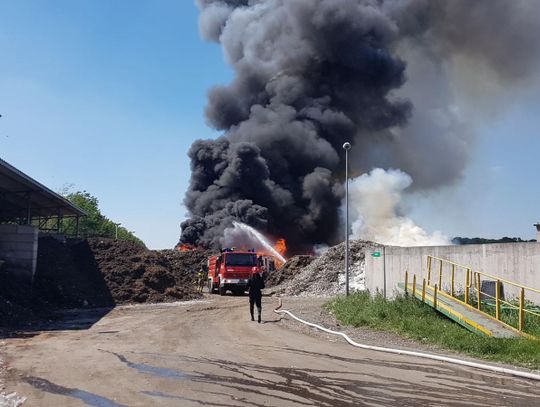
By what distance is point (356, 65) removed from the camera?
172 feet

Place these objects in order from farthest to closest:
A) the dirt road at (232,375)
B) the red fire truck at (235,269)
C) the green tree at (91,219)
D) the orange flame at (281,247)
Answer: the green tree at (91,219) < the orange flame at (281,247) < the red fire truck at (235,269) < the dirt road at (232,375)

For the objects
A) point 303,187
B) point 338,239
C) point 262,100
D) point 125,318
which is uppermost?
point 262,100

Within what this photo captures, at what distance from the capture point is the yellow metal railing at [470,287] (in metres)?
12.4

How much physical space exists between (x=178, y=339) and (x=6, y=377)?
16.2 feet

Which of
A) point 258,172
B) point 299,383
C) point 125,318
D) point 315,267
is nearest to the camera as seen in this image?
point 299,383

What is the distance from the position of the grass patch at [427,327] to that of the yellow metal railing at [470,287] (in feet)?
2.04

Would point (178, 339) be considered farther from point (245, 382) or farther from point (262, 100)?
point (262, 100)

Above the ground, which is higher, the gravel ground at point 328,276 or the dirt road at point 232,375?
the gravel ground at point 328,276

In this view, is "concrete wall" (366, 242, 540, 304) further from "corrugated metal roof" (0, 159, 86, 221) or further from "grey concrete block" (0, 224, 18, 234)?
"corrugated metal roof" (0, 159, 86, 221)

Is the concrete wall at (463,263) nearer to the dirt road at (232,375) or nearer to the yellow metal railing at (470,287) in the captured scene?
the yellow metal railing at (470,287)

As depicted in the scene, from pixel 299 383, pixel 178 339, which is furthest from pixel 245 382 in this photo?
pixel 178 339

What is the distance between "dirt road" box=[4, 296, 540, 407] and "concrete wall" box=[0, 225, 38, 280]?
9436 mm

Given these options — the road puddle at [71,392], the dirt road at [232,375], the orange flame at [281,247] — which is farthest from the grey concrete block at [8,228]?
the orange flame at [281,247]

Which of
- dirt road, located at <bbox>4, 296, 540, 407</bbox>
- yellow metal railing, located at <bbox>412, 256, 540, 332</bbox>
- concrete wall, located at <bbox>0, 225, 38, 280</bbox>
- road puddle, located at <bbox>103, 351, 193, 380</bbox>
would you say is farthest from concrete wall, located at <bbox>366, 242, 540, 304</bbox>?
concrete wall, located at <bbox>0, 225, 38, 280</bbox>
